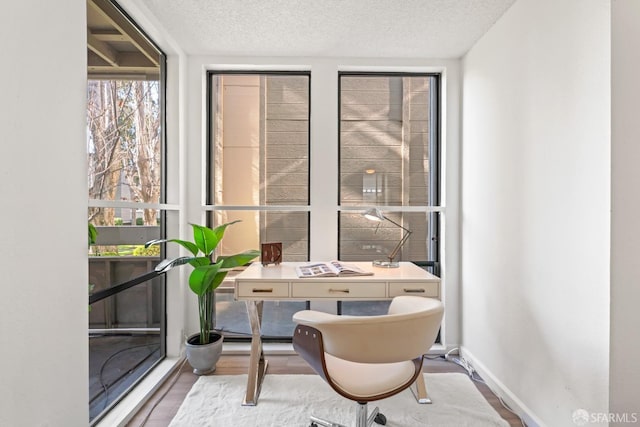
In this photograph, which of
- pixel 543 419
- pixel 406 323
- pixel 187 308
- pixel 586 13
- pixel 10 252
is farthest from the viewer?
pixel 187 308

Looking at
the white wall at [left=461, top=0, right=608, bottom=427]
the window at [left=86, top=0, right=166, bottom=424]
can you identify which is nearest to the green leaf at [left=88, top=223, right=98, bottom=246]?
the window at [left=86, top=0, right=166, bottom=424]

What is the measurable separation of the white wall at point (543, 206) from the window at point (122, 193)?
2330 millimetres

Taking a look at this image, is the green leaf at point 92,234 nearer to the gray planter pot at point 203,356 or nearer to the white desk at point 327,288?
the white desk at point 327,288

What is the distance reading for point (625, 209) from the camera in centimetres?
124

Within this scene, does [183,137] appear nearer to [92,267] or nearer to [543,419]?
[92,267]

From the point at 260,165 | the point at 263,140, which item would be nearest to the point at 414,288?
the point at 260,165

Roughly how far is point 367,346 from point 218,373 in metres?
1.60

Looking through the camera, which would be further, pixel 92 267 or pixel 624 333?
pixel 92 267

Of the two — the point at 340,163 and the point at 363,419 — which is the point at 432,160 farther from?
the point at 363,419

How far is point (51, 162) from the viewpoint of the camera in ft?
4.11

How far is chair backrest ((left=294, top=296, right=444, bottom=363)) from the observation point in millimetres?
1180

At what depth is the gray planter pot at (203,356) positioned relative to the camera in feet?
7.22

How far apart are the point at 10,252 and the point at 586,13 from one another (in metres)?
2.49

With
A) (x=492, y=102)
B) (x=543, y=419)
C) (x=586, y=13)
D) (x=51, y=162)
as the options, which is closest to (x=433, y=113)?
(x=492, y=102)
